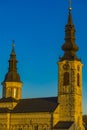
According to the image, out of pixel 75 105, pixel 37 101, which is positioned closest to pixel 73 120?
pixel 75 105

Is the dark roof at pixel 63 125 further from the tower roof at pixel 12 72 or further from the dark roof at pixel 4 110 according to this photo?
the tower roof at pixel 12 72

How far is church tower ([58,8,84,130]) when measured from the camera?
86375 mm

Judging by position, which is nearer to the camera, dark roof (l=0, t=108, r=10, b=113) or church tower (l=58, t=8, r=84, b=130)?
church tower (l=58, t=8, r=84, b=130)

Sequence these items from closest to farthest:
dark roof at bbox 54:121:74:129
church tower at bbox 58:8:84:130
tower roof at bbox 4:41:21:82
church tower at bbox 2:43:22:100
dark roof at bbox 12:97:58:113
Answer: dark roof at bbox 54:121:74:129
church tower at bbox 58:8:84:130
dark roof at bbox 12:97:58:113
church tower at bbox 2:43:22:100
tower roof at bbox 4:41:21:82

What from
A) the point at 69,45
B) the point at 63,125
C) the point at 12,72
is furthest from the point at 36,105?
the point at 69,45

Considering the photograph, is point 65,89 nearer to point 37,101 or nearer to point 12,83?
point 37,101

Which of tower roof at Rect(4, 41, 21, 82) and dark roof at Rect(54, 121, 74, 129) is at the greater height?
tower roof at Rect(4, 41, 21, 82)

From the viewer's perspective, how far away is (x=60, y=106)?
87062 mm

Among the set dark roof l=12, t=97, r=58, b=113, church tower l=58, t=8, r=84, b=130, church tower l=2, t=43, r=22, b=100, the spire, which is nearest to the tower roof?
church tower l=2, t=43, r=22, b=100

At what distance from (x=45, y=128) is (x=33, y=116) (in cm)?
342

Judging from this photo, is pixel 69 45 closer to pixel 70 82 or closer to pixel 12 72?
pixel 70 82

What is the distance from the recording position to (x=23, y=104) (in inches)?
3617

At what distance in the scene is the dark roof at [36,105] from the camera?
87188 mm

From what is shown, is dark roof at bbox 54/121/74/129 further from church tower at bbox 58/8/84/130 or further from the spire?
the spire
